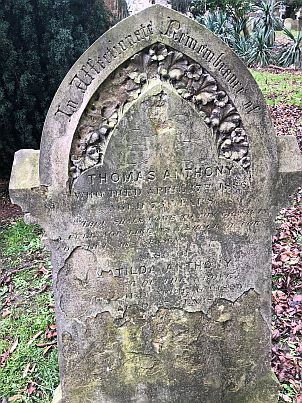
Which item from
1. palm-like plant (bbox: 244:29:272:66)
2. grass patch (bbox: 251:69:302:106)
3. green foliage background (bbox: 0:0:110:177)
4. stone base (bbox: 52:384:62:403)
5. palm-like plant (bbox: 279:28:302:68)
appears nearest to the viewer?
stone base (bbox: 52:384:62:403)

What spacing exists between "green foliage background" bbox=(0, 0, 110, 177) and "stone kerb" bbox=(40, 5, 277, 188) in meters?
3.63

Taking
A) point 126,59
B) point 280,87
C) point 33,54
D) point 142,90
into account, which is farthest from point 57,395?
point 280,87

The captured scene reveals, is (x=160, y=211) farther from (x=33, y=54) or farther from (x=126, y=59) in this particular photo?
(x=33, y=54)

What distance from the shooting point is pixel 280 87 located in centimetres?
1284

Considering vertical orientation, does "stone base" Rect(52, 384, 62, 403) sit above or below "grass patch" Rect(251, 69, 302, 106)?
below

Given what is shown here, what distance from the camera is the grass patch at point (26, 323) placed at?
3637 mm

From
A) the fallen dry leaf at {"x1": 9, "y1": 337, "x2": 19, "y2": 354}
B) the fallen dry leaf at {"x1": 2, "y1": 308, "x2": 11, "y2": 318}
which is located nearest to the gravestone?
the fallen dry leaf at {"x1": 9, "y1": 337, "x2": 19, "y2": 354}

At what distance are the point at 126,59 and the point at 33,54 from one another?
151 inches

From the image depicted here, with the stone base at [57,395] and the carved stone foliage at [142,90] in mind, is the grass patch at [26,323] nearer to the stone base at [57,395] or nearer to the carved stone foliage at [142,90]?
the stone base at [57,395]

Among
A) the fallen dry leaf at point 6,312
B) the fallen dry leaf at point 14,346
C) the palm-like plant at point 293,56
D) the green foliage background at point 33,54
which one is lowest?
the fallen dry leaf at point 14,346

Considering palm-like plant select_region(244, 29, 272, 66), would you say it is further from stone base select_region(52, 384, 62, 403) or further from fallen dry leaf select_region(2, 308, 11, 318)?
stone base select_region(52, 384, 62, 403)

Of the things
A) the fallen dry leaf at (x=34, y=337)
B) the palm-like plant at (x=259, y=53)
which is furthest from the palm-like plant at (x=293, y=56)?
the fallen dry leaf at (x=34, y=337)

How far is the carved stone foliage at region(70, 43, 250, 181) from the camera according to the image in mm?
2744

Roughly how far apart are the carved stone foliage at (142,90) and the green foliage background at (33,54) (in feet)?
11.9
